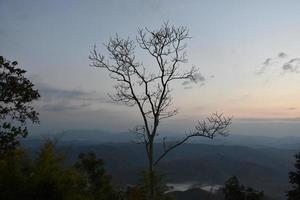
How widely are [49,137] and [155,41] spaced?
6.39m

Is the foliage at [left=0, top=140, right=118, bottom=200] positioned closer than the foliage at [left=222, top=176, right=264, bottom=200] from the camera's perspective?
Yes

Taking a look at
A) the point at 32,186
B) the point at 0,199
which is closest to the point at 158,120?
the point at 32,186

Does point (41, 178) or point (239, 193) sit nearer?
point (41, 178)

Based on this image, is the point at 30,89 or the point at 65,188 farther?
the point at 30,89

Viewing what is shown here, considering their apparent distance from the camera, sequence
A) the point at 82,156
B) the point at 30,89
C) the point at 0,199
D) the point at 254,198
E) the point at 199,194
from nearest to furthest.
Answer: the point at 0,199, the point at 30,89, the point at 254,198, the point at 82,156, the point at 199,194

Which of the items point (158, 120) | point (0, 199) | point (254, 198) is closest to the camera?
point (0, 199)

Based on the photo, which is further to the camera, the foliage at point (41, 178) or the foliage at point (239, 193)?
the foliage at point (239, 193)

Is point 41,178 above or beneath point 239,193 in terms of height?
above

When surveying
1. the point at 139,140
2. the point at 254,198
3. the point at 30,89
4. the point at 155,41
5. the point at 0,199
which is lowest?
the point at 254,198

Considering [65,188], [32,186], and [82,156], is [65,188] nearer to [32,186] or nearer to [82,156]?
[32,186]

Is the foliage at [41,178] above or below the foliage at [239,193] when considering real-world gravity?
above

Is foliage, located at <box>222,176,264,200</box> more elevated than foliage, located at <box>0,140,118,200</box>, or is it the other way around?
foliage, located at <box>0,140,118,200</box>

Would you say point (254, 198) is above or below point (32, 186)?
below

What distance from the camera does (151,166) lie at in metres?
17.7
